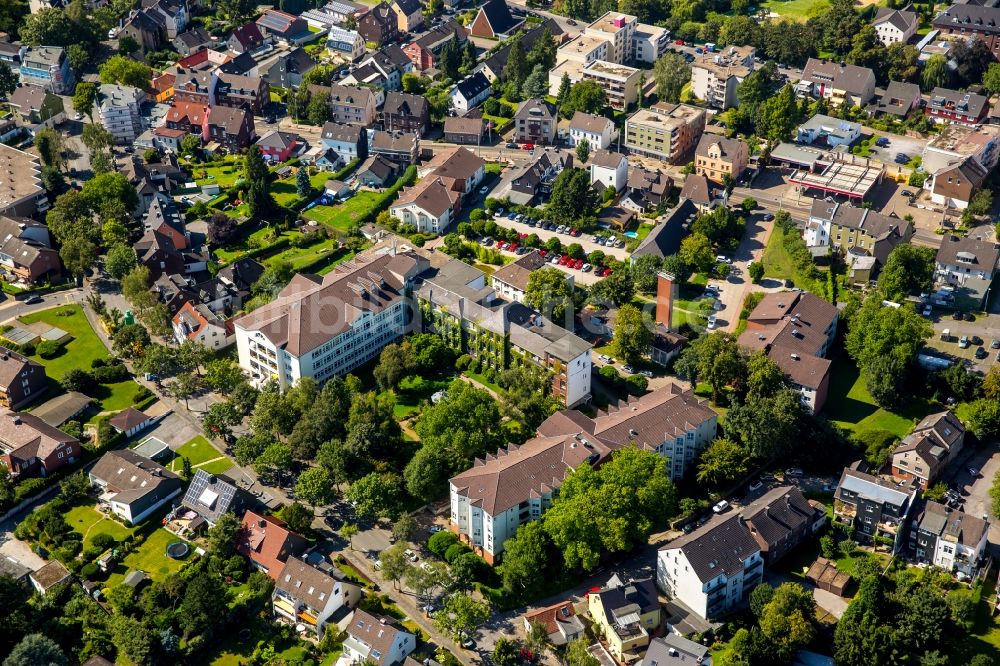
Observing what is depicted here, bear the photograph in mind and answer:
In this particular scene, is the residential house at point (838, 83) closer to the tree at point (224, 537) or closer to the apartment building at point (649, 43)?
the apartment building at point (649, 43)

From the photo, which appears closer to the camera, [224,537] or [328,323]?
[224,537]

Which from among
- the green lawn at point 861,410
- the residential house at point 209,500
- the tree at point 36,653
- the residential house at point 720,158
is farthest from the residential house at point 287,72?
the tree at point 36,653

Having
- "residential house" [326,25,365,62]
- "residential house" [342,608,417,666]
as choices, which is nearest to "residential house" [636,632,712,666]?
"residential house" [342,608,417,666]

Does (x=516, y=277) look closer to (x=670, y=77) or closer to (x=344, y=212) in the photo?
(x=344, y=212)

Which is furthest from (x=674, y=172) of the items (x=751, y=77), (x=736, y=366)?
(x=736, y=366)

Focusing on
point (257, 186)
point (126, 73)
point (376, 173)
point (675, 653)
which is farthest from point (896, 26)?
point (675, 653)

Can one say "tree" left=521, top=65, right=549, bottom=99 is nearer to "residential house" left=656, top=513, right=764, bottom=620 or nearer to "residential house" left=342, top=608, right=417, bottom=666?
"residential house" left=656, top=513, right=764, bottom=620
